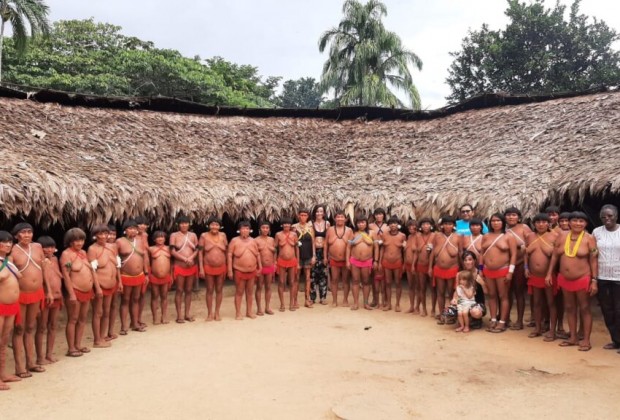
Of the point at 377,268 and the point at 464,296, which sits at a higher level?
the point at 377,268

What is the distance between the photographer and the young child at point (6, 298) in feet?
13.6

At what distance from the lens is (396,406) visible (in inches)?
148

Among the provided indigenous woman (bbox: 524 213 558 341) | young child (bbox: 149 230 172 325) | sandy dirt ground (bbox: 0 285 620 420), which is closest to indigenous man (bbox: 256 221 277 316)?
sandy dirt ground (bbox: 0 285 620 420)

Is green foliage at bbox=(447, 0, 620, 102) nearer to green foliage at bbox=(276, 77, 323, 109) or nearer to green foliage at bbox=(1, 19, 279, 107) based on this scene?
green foliage at bbox=(1, 19, 279, 107)

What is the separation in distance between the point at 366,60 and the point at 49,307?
63.2 ft

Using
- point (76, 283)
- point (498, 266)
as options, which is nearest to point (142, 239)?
point (76, 283)

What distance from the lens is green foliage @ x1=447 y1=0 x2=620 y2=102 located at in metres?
19.6

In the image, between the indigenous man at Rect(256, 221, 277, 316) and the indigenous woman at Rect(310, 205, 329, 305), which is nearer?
the indigenous man at Rect(256, 221, 277, 316)

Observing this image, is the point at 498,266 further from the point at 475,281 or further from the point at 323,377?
the point at 323,377

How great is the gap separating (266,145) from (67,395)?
23.7ft

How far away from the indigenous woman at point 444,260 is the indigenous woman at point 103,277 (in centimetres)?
419

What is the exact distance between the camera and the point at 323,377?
443cm

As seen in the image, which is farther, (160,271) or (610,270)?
(160,271)

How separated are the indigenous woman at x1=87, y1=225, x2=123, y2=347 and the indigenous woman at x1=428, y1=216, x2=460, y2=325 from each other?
4.19 m
